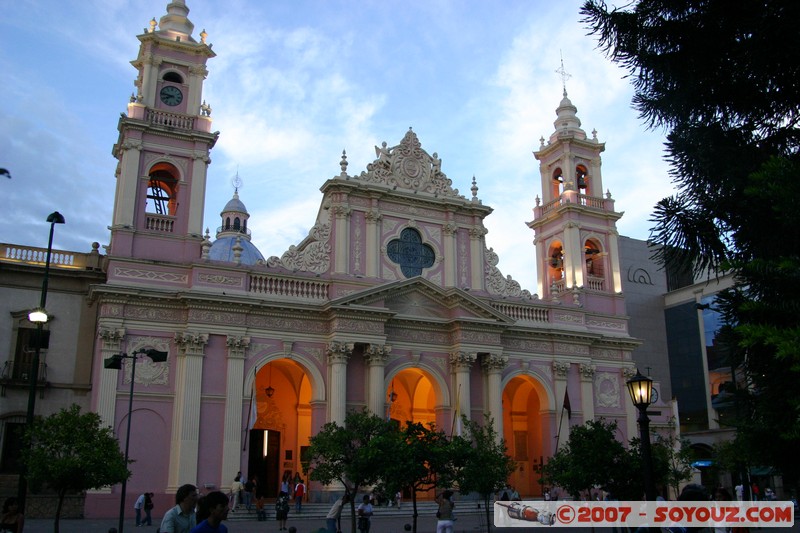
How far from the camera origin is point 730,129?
10.6 meters

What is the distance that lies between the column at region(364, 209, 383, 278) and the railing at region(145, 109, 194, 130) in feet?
31.1

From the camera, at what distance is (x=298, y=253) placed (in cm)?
3534

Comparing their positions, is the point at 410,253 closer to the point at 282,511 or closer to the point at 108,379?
the point at 108,379

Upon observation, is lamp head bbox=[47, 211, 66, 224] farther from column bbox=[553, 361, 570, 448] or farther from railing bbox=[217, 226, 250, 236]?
railing bbox=[217, 226, 250, 236]

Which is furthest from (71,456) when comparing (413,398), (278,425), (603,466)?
(413,398)

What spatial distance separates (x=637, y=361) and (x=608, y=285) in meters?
16.7

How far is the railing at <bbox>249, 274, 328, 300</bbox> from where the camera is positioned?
33.5m

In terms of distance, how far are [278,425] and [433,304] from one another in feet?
31.8

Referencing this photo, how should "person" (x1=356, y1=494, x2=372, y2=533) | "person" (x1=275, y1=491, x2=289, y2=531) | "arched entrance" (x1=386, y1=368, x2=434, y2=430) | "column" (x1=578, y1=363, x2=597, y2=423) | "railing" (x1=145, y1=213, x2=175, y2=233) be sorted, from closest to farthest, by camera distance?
"person" (x1=356, y1=494, x2=372, y2=533), "person" (x1=275, y1=491, x2=289, y2=531), "railing" (x1=145, y1=213, x2=175, y2=233), "column" (x1=578, y1=363, x2=597, y2=423), "arched entrance" (x1=386, y1=368, x2=434, y2=430)

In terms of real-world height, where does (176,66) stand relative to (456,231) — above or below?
above

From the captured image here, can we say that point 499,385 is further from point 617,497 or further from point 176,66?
point 176,66

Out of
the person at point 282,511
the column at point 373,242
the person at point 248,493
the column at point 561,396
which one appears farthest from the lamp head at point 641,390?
the column at point 561,396

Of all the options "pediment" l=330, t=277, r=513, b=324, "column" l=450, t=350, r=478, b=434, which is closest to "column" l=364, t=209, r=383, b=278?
"pediment" l=330, t=277, r=513, b=324

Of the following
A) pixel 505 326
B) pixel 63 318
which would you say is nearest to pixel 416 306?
pixel 505 326
